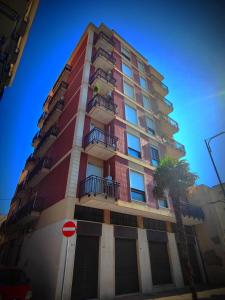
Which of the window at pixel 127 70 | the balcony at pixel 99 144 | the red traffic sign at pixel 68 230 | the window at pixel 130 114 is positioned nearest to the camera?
the red traffic sign at pixel 68 230

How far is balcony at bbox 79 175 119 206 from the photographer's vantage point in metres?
10.6

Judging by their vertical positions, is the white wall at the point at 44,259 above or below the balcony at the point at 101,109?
below

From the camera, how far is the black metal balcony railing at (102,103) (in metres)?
14.6

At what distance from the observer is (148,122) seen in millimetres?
19688

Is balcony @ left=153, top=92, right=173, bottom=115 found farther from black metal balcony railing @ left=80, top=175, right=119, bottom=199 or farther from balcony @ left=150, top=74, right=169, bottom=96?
black metal balcony railing @ left=80, top=175, right=119, bottom=199

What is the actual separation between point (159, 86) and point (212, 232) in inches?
758

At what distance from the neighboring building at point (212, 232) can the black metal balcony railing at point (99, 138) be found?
11465 mm

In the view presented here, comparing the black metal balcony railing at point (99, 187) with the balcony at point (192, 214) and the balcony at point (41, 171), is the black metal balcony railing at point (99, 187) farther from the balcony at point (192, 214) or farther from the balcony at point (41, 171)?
the balcony at point (192, 214)

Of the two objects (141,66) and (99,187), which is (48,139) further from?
(141,66)

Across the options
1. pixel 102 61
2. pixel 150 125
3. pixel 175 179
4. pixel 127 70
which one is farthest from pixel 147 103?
pixel 175 179

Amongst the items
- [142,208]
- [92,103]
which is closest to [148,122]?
[92,103]

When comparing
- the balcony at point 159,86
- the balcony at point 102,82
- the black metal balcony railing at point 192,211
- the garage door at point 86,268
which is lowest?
the garage door at point 86,268

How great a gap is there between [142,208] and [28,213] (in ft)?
28.2

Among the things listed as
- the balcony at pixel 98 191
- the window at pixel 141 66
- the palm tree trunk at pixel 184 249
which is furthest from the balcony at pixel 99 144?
the window at pixel 141 66
